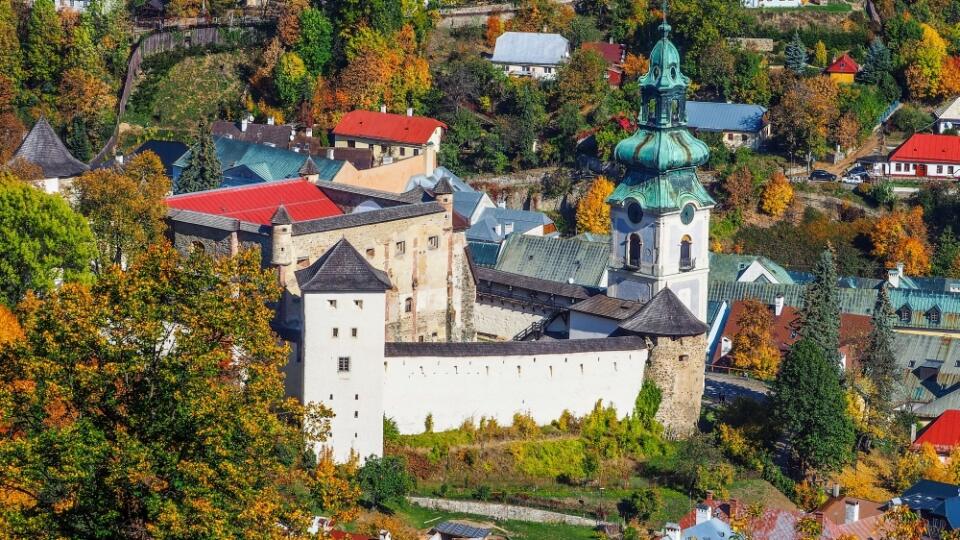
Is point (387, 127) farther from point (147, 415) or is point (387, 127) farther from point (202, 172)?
point (147, 415)

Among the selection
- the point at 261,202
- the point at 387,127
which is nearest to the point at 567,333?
the point at 261,202

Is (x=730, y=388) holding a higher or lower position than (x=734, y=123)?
lower

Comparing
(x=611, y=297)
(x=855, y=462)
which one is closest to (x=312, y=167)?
(x=611, y=297)

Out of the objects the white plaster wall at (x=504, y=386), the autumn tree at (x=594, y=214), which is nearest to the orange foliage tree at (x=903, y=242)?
the autumn tree at (x=594, y=214)

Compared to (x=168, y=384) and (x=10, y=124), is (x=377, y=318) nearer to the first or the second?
(x=168, y=384)

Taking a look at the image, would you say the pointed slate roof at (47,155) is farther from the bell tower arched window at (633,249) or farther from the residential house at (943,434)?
the residential house at (943,434)

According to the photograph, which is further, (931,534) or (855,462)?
(855,462)
